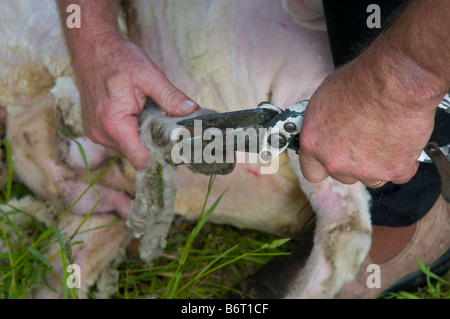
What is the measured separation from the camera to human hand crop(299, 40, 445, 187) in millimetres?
1015

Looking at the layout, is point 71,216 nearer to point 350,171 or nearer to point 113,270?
point 113,270

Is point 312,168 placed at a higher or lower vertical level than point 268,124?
lower

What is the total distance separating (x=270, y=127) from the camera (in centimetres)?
122

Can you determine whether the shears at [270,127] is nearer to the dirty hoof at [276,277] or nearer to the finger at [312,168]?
the finger at [312,168]

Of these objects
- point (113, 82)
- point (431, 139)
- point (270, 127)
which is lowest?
point (431, 139)

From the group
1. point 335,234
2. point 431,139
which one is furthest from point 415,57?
point 335,234

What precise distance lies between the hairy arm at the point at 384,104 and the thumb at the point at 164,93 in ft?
1.00

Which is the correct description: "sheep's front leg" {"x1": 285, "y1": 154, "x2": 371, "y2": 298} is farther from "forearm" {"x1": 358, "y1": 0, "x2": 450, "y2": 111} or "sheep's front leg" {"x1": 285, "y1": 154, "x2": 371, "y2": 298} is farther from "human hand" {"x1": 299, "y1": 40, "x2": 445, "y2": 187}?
"forearm" {"x1": 358, "y1": 0, "x2": 450, "y2": 111}

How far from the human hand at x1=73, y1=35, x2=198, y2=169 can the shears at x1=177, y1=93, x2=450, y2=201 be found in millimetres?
114

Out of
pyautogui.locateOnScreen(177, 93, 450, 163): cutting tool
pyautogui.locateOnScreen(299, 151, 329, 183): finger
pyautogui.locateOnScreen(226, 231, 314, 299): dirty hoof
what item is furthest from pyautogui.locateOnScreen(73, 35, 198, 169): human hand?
pyautogui.locateOnScreen(226, 231, 314, 299): dirty hoof

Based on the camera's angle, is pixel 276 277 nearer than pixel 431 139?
No

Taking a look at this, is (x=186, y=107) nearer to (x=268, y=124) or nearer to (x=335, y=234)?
(x=268, y=124)

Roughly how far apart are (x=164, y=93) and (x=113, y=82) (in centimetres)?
14

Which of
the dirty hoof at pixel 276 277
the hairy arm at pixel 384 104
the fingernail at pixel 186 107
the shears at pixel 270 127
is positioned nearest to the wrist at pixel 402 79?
the hairy arm at pixel 384 104
